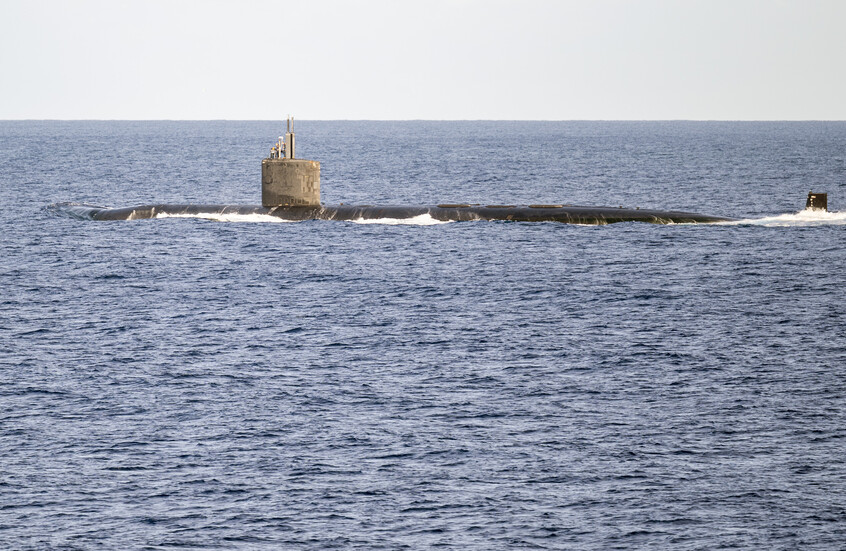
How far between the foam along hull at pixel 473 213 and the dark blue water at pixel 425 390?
4.08 metres

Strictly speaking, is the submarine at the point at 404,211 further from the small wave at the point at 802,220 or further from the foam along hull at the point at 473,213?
the small wave at the point at 802,220

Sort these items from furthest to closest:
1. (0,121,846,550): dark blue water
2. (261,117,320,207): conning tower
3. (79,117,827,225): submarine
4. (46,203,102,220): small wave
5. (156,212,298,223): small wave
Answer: (46,203,102,220): small wave
(156,212,298,223): small wave
(79,117,827,225): submarine
(261,117,320,207): conning tower
(0,121,846,550): dark blue water

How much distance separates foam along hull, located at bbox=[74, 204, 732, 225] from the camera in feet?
278

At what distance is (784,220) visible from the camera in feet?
285

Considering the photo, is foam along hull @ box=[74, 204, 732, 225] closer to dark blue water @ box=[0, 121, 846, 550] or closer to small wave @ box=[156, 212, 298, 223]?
small wave @ box=[156, 212, 298, 223]

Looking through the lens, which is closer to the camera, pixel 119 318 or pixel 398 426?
Result: pixel 398 426

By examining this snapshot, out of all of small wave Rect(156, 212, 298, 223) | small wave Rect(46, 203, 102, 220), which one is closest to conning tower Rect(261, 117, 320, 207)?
small wave Rect(156, 212, 298, 223)

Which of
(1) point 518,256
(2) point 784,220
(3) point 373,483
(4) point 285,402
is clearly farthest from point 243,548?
(2) point 784,220

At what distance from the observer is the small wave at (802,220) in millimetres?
84188

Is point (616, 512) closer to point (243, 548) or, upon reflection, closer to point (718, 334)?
point (243, 548)

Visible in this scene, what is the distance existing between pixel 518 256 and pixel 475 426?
1436 inches

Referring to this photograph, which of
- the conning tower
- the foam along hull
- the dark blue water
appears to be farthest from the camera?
the foam along hull

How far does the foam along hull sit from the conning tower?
118cm

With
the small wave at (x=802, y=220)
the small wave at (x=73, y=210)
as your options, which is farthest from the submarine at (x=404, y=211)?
the small wave at (x=73, y=210)
